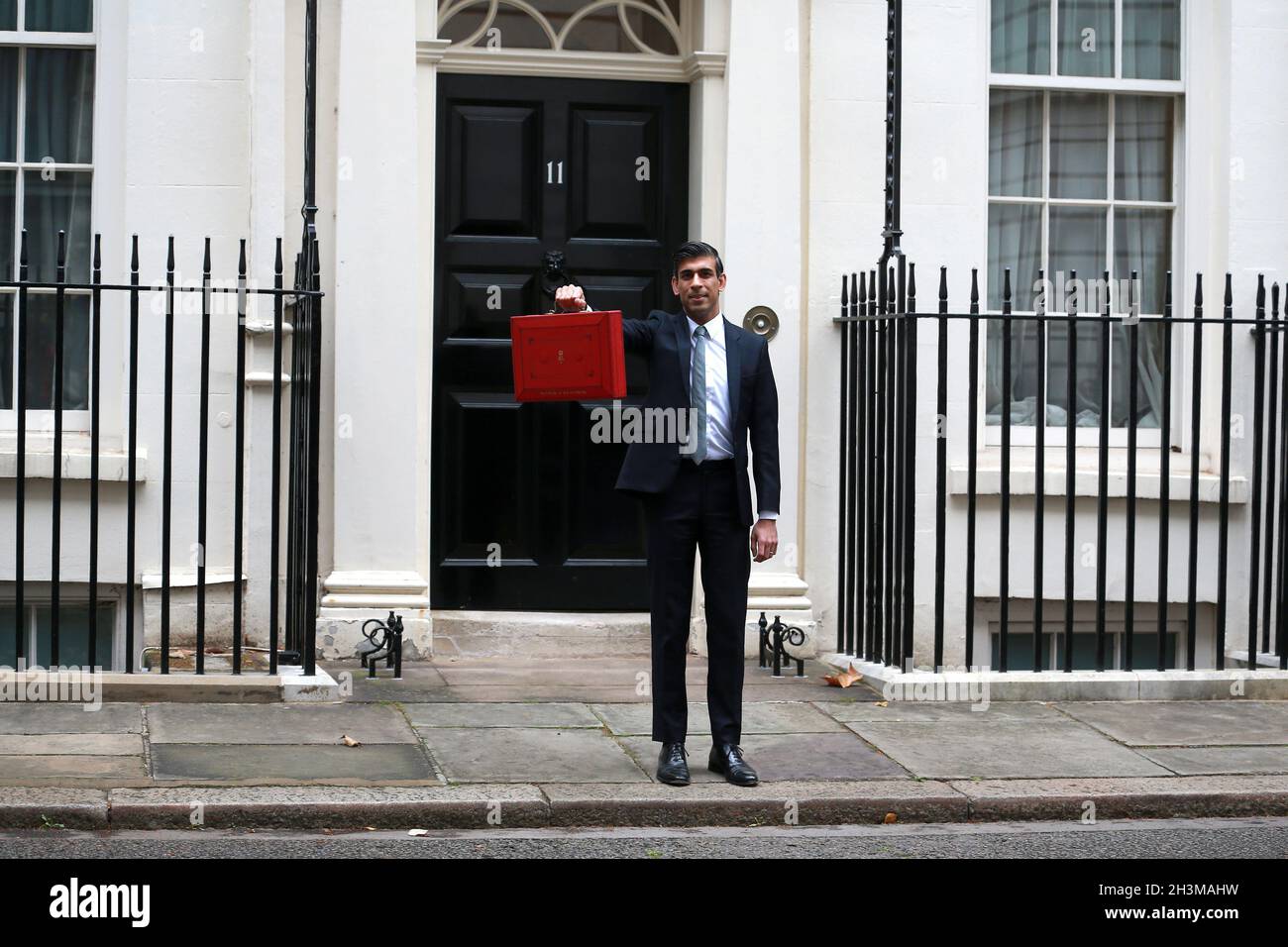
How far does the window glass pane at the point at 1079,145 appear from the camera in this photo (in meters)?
9.43

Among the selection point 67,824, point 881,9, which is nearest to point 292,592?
point 67,824

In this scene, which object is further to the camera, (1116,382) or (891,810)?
(1116,382)

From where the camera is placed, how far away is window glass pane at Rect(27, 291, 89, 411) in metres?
8.74

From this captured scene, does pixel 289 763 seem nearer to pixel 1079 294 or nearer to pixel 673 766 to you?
pixel 673 766

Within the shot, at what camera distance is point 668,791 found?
20.2 feet

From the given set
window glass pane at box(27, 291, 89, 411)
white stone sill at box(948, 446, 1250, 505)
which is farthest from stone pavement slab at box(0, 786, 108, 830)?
white stone sill at box(948, 446, 1250, 505)

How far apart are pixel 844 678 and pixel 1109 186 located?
324 centimetres

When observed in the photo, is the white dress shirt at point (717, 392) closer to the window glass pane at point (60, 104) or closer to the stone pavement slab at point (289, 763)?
the stone pavement slab at point (289, 763)

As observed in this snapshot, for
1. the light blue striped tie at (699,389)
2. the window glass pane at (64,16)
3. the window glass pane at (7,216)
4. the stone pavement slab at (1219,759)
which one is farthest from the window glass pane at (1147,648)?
the window glass pane at (64,16)

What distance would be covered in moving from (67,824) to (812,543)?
14.7 ft

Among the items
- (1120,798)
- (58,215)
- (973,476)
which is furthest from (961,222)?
(58,215)

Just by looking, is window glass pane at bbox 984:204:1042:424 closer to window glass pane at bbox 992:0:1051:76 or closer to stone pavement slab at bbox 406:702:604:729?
window glass pane at bbox 992:0:1051:76

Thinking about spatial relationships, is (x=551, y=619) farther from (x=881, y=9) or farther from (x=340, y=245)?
(x=881, y=9)

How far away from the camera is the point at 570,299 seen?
6.18 metres
